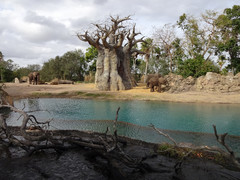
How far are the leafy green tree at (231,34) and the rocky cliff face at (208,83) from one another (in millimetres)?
5241

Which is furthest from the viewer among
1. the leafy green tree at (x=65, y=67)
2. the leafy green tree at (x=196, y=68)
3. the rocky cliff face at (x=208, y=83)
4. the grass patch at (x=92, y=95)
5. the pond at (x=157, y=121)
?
the leafy green tree at (x=65, y=67)

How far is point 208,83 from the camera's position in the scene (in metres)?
16.9

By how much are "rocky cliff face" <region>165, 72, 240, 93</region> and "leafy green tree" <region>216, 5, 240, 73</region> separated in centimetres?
524

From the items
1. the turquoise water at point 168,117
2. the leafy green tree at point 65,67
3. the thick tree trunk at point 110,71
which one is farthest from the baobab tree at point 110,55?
the leafy green tree at point 65,67

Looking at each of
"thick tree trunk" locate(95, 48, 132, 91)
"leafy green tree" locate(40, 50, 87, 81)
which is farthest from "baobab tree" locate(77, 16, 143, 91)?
"leafy green tree" locate(40, 50, 87, 81)

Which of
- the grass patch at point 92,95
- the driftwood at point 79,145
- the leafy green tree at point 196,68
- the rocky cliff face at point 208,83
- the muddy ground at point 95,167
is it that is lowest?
the muddy ground at point 95,167

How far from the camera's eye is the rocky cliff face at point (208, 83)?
16.4 meters

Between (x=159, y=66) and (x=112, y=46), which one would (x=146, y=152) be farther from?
(x=159, y=66)

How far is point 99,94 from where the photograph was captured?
52.8 ft

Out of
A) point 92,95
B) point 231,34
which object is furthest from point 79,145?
point 231,34

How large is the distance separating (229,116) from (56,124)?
A: 765 centimetres

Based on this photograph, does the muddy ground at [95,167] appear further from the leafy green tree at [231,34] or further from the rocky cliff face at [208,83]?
the leafy green tree at [231,34]

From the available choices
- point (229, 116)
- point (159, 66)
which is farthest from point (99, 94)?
point (159, 66)

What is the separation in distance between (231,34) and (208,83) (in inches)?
347
